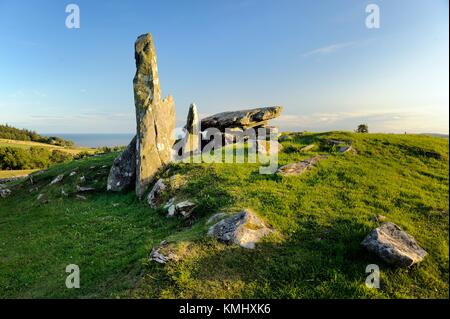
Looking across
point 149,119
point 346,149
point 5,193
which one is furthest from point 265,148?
point 5,193

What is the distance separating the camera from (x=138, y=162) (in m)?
18.8

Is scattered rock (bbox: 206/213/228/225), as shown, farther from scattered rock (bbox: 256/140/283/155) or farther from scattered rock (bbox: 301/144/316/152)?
scattered rock (bbox: 301/144/316/152)

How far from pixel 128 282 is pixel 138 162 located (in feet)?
37.8

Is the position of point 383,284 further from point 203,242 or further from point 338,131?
point 338,131

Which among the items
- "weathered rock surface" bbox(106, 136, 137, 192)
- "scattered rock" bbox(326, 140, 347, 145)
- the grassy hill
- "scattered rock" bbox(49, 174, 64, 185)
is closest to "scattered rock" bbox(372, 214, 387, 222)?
the grassy hill

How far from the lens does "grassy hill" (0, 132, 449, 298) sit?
24.7 feet

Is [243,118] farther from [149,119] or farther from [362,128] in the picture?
[362,128]

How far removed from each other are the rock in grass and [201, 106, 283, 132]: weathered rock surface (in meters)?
16.9

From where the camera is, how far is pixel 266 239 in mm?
9219

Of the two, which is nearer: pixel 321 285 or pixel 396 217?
pixel 321 285

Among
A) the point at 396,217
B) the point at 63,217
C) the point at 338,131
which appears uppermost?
the point at 338,131
